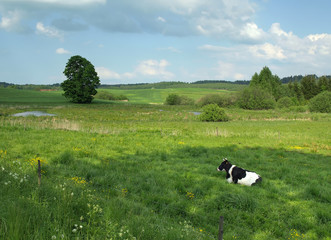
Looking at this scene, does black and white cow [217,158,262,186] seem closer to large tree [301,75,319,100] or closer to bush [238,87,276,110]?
bush [238,87,276,110]

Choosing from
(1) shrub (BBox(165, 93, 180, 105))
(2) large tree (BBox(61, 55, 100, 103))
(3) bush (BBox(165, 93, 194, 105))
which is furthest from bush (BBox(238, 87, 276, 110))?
(2) large tree (BBox(61, 55, 100, 103))

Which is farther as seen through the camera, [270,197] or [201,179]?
[201,179]

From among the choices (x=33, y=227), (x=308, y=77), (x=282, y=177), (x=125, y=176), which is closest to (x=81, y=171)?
(x=125, y=176)

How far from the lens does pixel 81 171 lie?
31.6 ft

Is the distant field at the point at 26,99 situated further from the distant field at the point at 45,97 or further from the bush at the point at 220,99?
the bush at the point at 220,99

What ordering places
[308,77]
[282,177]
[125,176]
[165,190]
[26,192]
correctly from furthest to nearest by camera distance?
[308,77]
[282,177]
[125,176]
[165,190]
[26,192]

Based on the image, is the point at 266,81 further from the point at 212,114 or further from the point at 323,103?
the point at 212,114

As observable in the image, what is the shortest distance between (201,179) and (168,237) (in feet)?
17.8

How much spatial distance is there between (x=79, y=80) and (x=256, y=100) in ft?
176

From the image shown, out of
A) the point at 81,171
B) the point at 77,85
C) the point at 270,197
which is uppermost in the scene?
the point at 77,85

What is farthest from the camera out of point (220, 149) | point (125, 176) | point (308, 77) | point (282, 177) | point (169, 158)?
point (308, 77)

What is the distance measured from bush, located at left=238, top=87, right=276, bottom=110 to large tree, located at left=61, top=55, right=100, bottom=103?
45948mm

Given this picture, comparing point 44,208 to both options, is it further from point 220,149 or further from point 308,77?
point 308,77

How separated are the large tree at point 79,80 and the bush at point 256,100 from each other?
4595 cm
